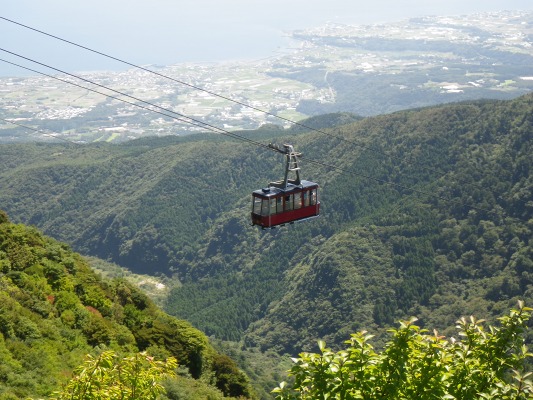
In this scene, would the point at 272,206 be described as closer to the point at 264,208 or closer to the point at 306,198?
the point at 264,208

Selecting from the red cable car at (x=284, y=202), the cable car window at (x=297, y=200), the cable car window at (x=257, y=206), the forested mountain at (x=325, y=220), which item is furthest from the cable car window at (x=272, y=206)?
the forested mountain at (x=325, y=220)

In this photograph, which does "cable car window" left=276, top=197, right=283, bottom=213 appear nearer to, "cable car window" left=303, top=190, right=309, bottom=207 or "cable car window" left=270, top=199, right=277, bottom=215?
"cable car window" left=270, top=199, right=277, bottom=215

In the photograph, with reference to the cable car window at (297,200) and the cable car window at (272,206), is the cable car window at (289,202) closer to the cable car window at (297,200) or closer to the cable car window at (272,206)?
the cable car window at (297,200)

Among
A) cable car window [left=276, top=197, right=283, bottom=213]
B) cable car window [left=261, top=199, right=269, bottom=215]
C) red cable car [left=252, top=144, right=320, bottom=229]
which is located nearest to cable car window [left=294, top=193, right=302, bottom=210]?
red cable car [left=252, top=144, right=320, bottom=229]

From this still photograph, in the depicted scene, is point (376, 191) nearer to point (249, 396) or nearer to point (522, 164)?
point (522, 164)

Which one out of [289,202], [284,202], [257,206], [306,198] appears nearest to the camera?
[257,206]

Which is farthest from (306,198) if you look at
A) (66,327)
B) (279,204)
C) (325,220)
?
(325,220)
